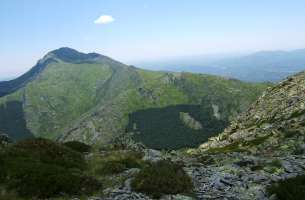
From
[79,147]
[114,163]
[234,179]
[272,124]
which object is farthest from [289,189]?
[272,124]

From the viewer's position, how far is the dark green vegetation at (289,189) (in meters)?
15.5

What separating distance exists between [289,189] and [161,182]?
5630 mm

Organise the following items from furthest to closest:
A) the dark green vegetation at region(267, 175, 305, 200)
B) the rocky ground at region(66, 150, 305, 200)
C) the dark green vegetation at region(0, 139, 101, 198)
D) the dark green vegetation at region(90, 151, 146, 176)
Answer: the dark green vegetation at region(90, 151, 146, 176)
the dark green vegetation at region(0, 139, 101, 198)
the rocky ground at region(66, 150, 305, 200)
the dark green vegetation at region(267, 175, 305, 200)

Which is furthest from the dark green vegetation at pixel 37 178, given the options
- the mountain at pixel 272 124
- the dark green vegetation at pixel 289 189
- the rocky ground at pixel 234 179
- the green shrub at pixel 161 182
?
the mountain at pixel 272 124

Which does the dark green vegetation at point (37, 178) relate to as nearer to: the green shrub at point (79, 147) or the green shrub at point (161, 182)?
the green shrub at point (161, 182)

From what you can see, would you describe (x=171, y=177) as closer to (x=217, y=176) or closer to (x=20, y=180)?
(x=217, y=176)

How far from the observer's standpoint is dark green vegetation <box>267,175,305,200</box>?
1553cm

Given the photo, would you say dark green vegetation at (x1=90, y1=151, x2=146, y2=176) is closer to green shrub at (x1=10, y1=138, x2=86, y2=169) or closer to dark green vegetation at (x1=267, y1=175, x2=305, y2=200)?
green shrub at (x1=10, y1=138, x2=86, y2=169)

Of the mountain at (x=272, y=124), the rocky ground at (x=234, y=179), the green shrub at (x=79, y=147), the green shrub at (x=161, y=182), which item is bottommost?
the mountain at (x=272, y=124)

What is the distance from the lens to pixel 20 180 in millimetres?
17688

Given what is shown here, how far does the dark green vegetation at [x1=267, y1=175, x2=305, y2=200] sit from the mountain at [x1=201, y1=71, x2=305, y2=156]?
21073 millimetres

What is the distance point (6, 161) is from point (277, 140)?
33.5 m

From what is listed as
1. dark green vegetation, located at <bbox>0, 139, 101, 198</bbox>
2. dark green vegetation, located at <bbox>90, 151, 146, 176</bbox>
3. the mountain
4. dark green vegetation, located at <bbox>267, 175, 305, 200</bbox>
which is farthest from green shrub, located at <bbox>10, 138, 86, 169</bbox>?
the mountain

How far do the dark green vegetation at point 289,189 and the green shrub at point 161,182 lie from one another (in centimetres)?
385
